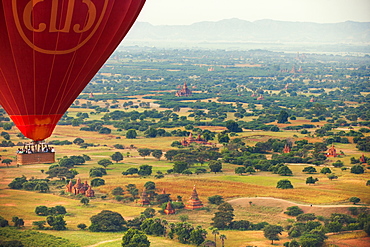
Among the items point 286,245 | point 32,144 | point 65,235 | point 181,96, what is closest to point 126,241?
point 65,235

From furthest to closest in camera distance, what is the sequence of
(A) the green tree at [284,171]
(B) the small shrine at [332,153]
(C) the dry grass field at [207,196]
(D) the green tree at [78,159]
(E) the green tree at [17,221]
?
(B) the small shrine at [332,153], (D) the green tree at [78,159], (A) the green tree at [284,171], (E) the green tree at [17,221], (C) the dry grass field at [207,196]

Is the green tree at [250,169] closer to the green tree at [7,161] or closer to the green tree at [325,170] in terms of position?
the green tree at [325,170]

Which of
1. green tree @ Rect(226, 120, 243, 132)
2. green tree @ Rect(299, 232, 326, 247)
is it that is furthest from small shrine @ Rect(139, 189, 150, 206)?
green tree @ Rect(226, 120, 243, 132)

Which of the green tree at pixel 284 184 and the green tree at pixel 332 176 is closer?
the green tree at pixel 284 184

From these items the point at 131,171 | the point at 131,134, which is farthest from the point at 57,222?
the point at 131,134

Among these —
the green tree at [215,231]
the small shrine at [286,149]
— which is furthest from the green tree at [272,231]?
the small shrine at [286,149]

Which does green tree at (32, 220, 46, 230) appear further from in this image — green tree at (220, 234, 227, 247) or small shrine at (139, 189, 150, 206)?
green tree at (220, 234, 227, 247)

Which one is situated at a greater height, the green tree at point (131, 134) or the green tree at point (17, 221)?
the green tree at point (17, 221)
